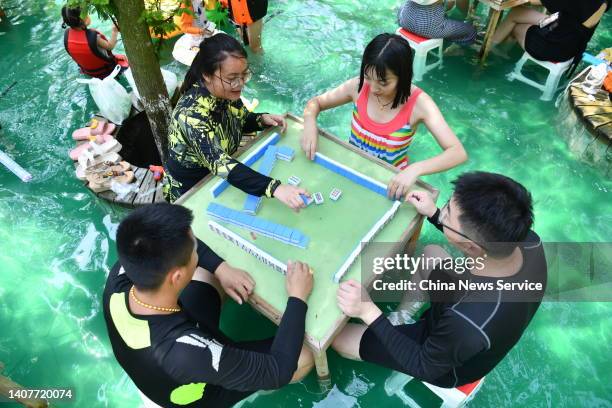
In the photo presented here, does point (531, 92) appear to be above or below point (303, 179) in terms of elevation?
below

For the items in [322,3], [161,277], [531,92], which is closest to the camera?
[161,277]

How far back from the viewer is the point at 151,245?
1.52m

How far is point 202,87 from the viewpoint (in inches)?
91.3

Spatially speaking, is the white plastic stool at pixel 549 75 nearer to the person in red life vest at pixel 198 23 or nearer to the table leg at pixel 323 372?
the person in red life vest at pixel 198 23

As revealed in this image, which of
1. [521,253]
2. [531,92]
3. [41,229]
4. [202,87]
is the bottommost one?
[41,229]

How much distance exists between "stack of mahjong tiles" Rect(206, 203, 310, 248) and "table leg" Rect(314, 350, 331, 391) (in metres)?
0.63

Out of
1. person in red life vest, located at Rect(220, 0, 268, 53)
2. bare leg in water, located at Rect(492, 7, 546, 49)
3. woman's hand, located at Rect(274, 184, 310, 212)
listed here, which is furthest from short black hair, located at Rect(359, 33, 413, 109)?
bare leg in water, located at Rect(492, 7, 546, 49)

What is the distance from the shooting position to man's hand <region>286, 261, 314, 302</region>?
185cm

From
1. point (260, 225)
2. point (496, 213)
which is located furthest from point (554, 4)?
point (260, 225)

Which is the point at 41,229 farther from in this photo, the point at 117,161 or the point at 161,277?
the point at 161,277

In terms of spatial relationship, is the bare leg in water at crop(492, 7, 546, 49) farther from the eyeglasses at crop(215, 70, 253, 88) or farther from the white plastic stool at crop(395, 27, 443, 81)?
the eyeglasses at crop(215, 70, 253, 88)

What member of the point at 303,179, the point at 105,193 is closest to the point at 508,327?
the point at 303,179

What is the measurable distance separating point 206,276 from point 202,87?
106 centimetres

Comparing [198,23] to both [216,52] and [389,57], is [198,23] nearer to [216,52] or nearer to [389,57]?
[216,52]
